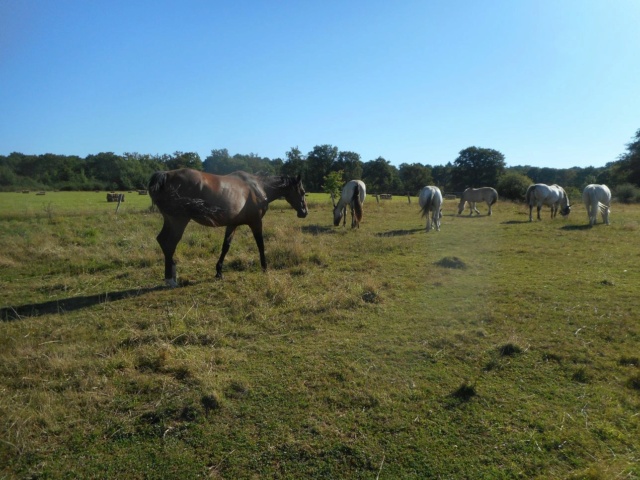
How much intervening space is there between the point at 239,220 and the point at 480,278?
4.77 m

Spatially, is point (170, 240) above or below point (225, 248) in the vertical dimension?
above

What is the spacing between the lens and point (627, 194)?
31.7m

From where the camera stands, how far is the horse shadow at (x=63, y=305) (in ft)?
17.3

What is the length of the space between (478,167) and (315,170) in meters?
31.5

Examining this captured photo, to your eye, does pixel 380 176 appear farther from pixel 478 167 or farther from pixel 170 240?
pixel 170 240

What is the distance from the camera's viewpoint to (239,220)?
7.15 meters

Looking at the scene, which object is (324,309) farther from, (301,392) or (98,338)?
(98,338)

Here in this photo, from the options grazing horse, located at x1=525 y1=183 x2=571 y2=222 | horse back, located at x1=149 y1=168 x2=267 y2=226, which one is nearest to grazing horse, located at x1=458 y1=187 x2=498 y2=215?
grazing horse, located at x1=525 y1=183 x2=571 y2=222

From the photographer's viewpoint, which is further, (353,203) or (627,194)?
(627,194)

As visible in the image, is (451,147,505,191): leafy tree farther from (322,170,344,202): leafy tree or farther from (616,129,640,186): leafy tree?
(322,170,344,202): leafy tree

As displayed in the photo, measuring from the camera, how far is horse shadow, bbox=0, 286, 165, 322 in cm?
528

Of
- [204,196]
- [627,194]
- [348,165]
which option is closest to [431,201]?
[204,196]

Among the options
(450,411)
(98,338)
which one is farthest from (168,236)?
(450,411)

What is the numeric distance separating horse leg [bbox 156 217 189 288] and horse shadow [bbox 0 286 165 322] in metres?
0.26
